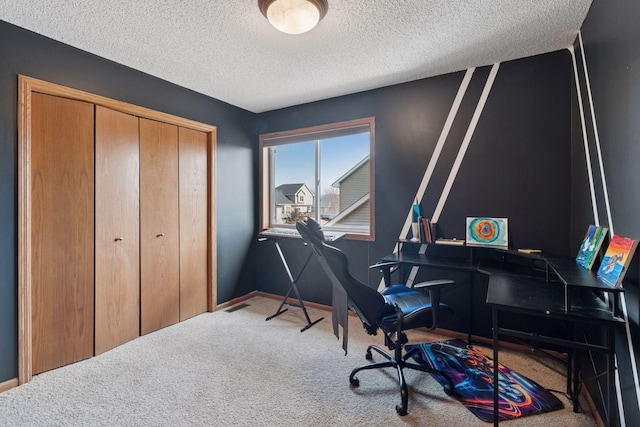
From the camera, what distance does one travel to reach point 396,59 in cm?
253

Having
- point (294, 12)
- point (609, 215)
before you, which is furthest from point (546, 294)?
point (294, 12)

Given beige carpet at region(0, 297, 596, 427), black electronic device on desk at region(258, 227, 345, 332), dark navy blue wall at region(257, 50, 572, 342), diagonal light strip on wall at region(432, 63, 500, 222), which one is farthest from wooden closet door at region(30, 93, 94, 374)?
diagonal light strip on wall at region(432, 63, 500, 222)

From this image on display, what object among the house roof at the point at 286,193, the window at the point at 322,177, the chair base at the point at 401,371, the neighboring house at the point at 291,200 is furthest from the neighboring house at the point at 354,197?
the chair base at the point at 401,371

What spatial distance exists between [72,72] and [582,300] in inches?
148

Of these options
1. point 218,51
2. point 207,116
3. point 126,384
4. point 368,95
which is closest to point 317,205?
point 368,95

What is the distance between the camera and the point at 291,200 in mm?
3982

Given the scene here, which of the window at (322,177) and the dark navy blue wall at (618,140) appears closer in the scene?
the dark navy blue wall at (618,140)

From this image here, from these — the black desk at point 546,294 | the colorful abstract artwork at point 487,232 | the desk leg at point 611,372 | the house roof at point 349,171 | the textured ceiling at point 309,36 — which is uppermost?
the textured ceiling at point 309,36

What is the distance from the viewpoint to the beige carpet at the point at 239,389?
172 cm

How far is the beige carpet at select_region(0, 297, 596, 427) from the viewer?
1.72 metres

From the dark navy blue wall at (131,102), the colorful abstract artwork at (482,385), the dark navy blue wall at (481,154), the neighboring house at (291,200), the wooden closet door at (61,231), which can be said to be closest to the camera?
the colorful abstract artwork at (482,385)

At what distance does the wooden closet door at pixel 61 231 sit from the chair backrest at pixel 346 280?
1.87 metres

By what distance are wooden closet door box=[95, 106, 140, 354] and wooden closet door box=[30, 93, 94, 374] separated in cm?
7

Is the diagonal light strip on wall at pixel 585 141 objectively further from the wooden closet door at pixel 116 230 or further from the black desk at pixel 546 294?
the wooden closet door at pixel 116 230
